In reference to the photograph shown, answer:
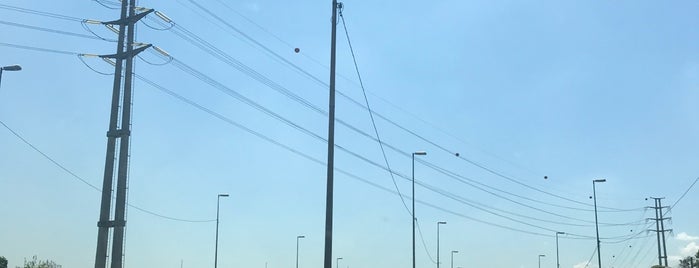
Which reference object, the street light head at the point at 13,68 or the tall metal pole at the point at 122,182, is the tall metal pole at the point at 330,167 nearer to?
the tall metal pole at the point at 122,182

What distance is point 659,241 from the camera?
A: 7656 centimetres

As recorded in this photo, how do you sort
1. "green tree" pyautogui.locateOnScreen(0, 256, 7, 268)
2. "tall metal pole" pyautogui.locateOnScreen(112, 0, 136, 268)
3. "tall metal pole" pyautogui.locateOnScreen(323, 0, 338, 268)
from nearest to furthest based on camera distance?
"tall metal pole" pyautogui.locateOnScreen(323, 0, 338, 268)
"tall metal pole" pyautogui.locateOnScreen(112, 0, 136, 268)
"green tree" pyautogui.locateOnScreen(0, 256, 7, 268)

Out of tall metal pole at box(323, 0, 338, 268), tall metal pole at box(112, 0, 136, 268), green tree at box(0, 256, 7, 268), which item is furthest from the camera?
green tree at box(0, 256, 7, 268)

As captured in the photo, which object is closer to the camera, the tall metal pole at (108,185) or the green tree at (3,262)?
the tall metal pole at (108,185)

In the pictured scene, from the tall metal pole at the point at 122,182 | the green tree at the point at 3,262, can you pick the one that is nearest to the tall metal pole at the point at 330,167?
the tall metal pole at the point at 122,182

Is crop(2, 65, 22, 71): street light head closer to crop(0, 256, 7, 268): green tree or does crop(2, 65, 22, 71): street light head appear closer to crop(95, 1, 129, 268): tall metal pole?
crop(95, 1, 129, 268): tall metal pole

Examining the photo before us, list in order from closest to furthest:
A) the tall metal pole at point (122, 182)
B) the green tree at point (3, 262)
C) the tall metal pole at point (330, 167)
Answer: the tall metal pole at point (330, 167) < the tall metal pole at point (122, 182) < the green tree at point (3, 262)

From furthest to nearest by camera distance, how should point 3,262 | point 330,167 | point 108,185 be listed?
point 3,262 → point 108,185 → point 330,167

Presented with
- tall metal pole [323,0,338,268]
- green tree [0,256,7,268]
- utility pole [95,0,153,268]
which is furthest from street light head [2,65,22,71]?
green tree [0,256,7,268]

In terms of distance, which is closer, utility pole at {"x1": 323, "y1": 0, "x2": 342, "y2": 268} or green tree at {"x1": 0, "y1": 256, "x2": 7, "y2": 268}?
utility pole at {"x1": 323, "y1": 0, "x2": 342, "y2": 268}

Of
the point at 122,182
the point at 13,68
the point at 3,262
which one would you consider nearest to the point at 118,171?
the point at 122,182

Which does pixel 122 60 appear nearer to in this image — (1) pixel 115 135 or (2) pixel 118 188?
(1) pixel 115 135

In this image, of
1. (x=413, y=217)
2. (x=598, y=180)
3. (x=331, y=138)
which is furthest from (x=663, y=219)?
(x=331, y=138)

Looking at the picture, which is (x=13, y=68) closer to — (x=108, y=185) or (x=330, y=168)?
(x=108, y=185)
